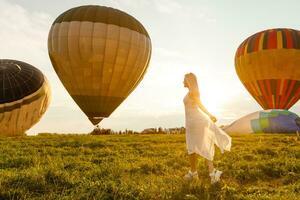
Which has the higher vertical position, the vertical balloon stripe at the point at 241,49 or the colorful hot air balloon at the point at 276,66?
the vertical balloon stripe at the point at 241,49

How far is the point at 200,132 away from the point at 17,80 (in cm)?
3062

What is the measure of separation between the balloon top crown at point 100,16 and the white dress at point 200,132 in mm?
30071

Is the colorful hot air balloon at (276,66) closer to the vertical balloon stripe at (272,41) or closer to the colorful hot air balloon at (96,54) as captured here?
the vertical balloon stripe at (272,41)

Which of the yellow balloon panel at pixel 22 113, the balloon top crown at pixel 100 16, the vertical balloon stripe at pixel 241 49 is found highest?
the balloon top crown at pixel 100 16

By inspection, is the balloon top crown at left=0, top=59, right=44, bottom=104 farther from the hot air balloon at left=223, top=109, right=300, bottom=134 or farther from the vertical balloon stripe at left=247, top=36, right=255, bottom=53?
the vertical balloon stripe at left=247, top=36, right=255, bottom=53

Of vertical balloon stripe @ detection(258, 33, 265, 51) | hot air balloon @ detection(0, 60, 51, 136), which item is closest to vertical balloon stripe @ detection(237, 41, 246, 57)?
vertical balloon stripe @ detection(258, 33, 265, 51)

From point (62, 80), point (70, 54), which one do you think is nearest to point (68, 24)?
point (70, 54)

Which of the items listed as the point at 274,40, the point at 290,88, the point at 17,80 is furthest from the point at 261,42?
Result: the point at 17,80

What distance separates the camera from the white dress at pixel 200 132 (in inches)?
337

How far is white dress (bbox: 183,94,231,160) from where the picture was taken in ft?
28.1

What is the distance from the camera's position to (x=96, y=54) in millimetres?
37031

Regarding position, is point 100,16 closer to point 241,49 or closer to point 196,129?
point 241,49

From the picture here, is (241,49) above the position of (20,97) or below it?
above

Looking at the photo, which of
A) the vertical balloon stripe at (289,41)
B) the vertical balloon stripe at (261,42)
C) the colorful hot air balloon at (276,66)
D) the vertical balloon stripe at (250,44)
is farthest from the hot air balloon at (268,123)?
the vertical balloon stripe at (250,44)
